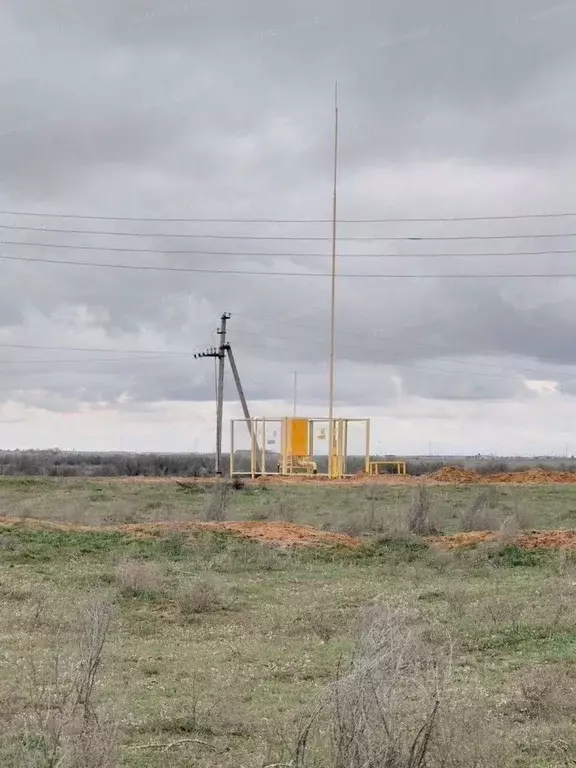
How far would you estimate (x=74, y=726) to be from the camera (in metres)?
6.36

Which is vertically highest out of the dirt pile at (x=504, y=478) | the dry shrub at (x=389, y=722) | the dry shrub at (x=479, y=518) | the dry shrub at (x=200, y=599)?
the dirt pile at (x=504, y=478)

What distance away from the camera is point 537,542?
65.6 ft

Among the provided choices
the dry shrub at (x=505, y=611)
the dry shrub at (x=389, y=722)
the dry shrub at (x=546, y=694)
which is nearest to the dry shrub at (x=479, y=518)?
the dry shrub at (x=505, y=611)

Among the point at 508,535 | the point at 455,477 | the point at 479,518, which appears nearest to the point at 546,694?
the point at 508,535

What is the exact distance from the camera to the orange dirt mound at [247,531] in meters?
20.6

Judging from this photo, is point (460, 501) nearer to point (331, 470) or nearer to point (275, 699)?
point (331, 470)

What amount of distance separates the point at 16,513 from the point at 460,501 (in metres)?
13.9

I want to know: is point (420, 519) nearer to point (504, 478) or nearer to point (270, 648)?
point (270, 648)

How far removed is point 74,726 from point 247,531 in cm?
1516

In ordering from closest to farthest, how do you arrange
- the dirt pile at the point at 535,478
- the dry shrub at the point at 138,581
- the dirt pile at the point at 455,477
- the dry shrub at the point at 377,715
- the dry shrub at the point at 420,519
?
the dry shrub at the point at 377,715 → the dry shrub at the point at 138,581 → the dry shrub at the point at 420,519 → the dirt pile at the point at 535,478 → the dirt pile at the point at 455,477

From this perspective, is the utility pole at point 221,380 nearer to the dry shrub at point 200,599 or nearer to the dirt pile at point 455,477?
the dirt pile at point 455,477

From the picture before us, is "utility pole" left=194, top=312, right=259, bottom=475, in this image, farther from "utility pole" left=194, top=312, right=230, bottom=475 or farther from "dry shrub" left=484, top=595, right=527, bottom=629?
"dry shrub" left=484, top=595, right=527, bottom=629

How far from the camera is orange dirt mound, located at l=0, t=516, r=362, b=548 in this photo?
2056 cm

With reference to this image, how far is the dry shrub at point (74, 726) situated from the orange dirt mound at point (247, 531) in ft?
39.4
